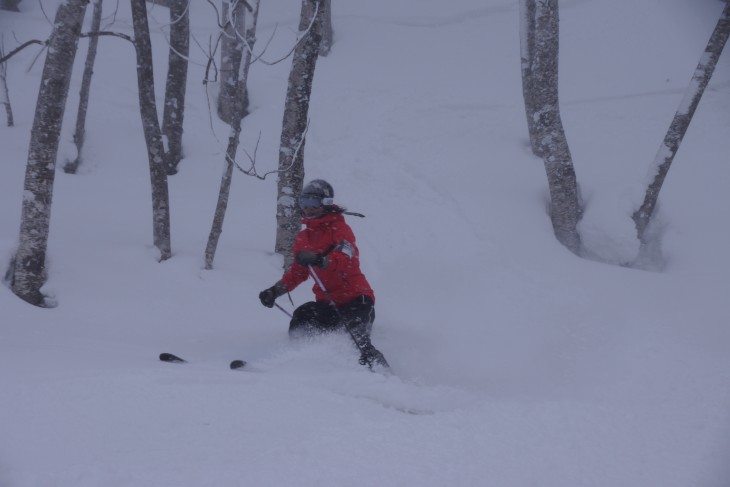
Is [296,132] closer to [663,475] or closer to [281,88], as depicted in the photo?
[663,475]

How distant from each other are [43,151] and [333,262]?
336cm

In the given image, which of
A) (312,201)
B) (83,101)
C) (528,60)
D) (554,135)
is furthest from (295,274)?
(528,60)

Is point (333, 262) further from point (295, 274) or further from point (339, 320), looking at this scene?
point (339, 320)

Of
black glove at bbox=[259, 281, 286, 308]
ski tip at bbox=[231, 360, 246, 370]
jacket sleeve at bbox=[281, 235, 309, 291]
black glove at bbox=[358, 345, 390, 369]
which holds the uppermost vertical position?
jacket sleeve at bbox=[281, 235, 309, 291]

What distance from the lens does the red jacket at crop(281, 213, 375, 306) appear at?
5.41m

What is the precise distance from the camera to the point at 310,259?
5.16 m

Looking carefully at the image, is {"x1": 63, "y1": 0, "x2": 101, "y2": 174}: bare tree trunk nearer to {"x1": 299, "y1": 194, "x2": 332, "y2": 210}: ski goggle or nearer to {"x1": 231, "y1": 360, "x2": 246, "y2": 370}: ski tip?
{"x1": 299, "y1": 194, "x2": 332, "y2": 210}: ski goggle

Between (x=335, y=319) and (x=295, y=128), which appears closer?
(x=335, y=319)

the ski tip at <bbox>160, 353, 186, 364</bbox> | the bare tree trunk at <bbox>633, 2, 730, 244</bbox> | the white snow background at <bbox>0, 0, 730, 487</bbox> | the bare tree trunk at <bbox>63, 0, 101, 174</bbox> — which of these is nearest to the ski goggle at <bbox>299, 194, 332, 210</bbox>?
the white snow background at <bbox>0, 0, 730, 487</bbox>

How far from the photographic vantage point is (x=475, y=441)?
3600mm

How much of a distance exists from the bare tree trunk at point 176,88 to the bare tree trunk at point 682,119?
8.21 metres

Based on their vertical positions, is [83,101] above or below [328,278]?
above

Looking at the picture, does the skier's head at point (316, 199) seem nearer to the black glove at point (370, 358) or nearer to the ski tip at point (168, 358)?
the black glove at point (370, 358)

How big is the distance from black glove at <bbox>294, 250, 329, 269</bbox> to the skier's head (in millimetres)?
416
